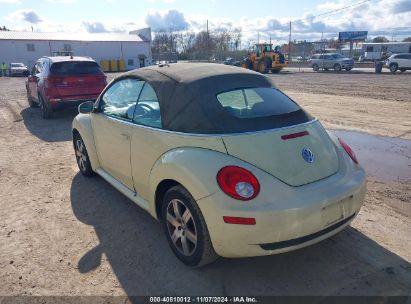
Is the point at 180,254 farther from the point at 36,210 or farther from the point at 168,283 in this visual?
the point at 36,210

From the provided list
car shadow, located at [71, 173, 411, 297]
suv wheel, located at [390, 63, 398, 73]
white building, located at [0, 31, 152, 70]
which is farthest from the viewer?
white building, located at [0, 31, 152, 70]

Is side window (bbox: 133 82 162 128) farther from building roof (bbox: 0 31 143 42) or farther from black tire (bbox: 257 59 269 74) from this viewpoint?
building roof (bbox: 0 31 143 42)

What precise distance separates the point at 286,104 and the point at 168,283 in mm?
2028

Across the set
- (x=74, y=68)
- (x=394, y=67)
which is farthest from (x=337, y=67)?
(x=74, y=68)

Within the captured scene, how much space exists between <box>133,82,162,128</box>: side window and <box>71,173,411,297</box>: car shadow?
3.91 ft

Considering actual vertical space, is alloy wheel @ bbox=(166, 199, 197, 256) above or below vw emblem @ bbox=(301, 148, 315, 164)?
below

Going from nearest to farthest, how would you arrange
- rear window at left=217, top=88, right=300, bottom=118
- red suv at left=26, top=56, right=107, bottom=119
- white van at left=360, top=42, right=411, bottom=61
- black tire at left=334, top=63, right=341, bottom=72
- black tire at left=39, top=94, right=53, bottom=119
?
rear window at left=217, top=88, right=300, bottom=118 < red suv at left=26, top=56, right=107, bottom=119 < black tire at left=39, top=94, right=53, bottom=119 < black tire at left=334, top=63, right=341, bottom=72 < white van at left=360, top=42, right=411, bottom=61

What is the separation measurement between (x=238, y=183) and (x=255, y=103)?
1134 mm

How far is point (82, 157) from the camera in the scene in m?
5.38

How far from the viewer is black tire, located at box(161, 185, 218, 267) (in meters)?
2.82

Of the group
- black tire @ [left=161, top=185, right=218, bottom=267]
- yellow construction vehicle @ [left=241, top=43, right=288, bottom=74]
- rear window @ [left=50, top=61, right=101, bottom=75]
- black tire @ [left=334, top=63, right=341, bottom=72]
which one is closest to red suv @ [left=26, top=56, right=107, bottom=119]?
rear window @ [left=50, top=61, right=101, bottom=75]

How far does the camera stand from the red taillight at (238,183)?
8.48 ft

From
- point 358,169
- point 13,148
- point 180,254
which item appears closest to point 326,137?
point 358,169

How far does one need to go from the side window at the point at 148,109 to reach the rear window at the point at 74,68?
6850 mm
